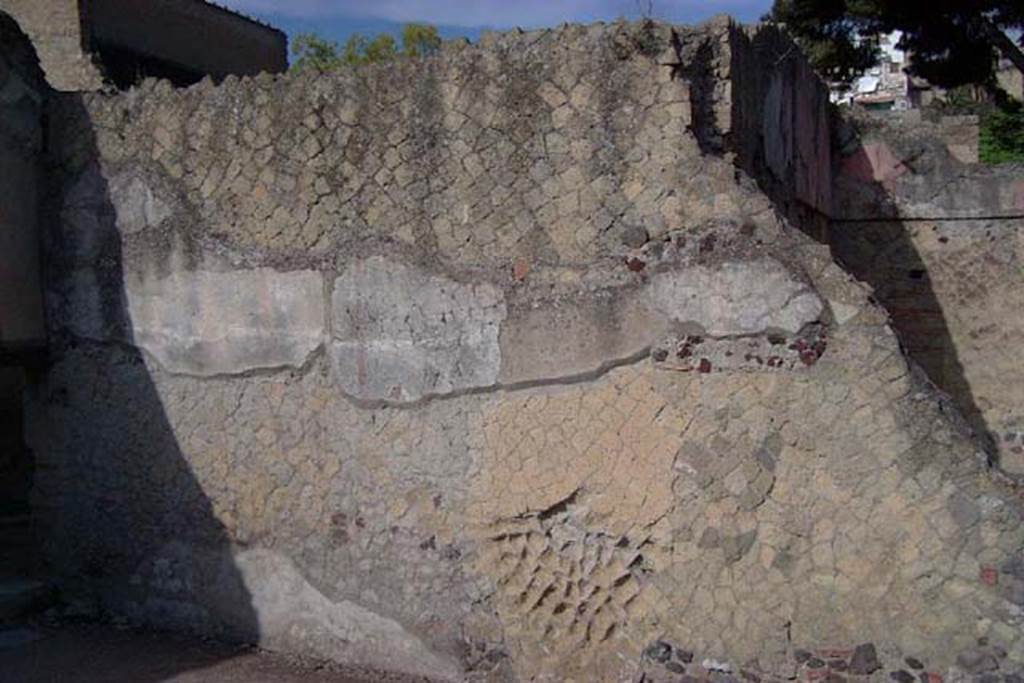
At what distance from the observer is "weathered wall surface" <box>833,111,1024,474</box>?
655 centimetres

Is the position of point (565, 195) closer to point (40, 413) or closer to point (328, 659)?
point (328, 659)

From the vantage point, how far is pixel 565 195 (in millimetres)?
4453

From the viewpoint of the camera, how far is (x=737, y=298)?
409 centimetres

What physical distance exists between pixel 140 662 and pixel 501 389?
2.16m

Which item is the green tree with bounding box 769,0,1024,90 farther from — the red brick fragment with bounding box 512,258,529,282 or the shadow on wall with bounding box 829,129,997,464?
the red brick fragment with bounding box 512,258,529,282

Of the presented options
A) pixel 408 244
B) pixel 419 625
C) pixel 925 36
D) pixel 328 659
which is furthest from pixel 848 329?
pixel 925 36

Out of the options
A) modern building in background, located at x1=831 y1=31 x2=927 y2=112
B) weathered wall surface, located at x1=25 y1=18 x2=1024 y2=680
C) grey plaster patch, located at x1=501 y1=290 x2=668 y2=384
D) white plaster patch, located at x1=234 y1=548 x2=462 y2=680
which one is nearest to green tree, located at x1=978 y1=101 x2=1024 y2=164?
modern building in background, located at x1=831 y1=31 x2=927 y2=112

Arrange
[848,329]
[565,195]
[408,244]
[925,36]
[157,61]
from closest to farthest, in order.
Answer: [848,329] → [565,195] → [408,244] → [157,61] → [925,36]

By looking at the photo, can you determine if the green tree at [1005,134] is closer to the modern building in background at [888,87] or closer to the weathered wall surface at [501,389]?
the modern building in background at [888,87]

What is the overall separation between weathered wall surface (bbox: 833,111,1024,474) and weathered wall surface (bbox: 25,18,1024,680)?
2.56 m

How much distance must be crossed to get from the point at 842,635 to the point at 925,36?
13.3 meters

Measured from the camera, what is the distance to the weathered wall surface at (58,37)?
11898mm

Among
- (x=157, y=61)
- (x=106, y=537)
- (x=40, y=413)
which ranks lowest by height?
(x=106, y=537)

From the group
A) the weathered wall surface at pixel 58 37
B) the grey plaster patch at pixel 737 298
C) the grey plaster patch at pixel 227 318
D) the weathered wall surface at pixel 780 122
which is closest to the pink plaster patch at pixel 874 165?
the weathered wall surface at pixel 780 122
